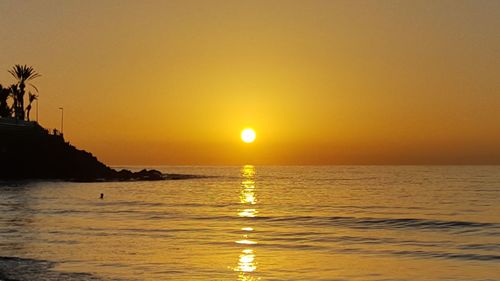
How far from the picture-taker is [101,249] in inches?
1441

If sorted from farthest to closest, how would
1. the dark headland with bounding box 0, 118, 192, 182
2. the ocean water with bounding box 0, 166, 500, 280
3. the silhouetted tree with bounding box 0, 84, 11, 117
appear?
the silhouetted tree with bounding box 0, 84, 11, 117
the dark headland with bounding box 0, 118, 192, 182
the ocean water with bounding box 0, 166, 500, 280

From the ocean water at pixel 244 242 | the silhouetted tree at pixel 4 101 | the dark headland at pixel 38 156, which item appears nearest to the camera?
the ocean water at pixel 244 242

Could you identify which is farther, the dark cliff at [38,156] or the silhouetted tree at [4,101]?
the silhouetted tree at [4,101]

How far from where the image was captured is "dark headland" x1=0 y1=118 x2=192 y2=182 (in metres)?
131

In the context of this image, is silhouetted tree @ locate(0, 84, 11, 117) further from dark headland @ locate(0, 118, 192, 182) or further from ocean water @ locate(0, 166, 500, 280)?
ocean water @ locate(0, 166, 500, 280)

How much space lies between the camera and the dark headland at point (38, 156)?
13075 cm

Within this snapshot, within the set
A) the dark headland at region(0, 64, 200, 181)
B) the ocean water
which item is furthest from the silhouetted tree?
the ocean water

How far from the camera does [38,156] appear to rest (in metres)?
137

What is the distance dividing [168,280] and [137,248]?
32.3 ft

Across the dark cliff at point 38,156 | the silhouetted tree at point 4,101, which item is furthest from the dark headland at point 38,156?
the silhouetted tree at point 4,101

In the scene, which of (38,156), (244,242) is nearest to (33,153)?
(38,156)

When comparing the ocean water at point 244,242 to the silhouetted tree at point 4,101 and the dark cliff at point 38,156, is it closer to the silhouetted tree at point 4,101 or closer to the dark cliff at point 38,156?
the dark cliff at point 38,156

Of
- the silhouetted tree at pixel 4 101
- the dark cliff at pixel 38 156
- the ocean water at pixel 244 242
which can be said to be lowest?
the ocean water at pixel 244 242

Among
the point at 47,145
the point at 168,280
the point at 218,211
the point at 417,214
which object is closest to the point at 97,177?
the point at 47,145
